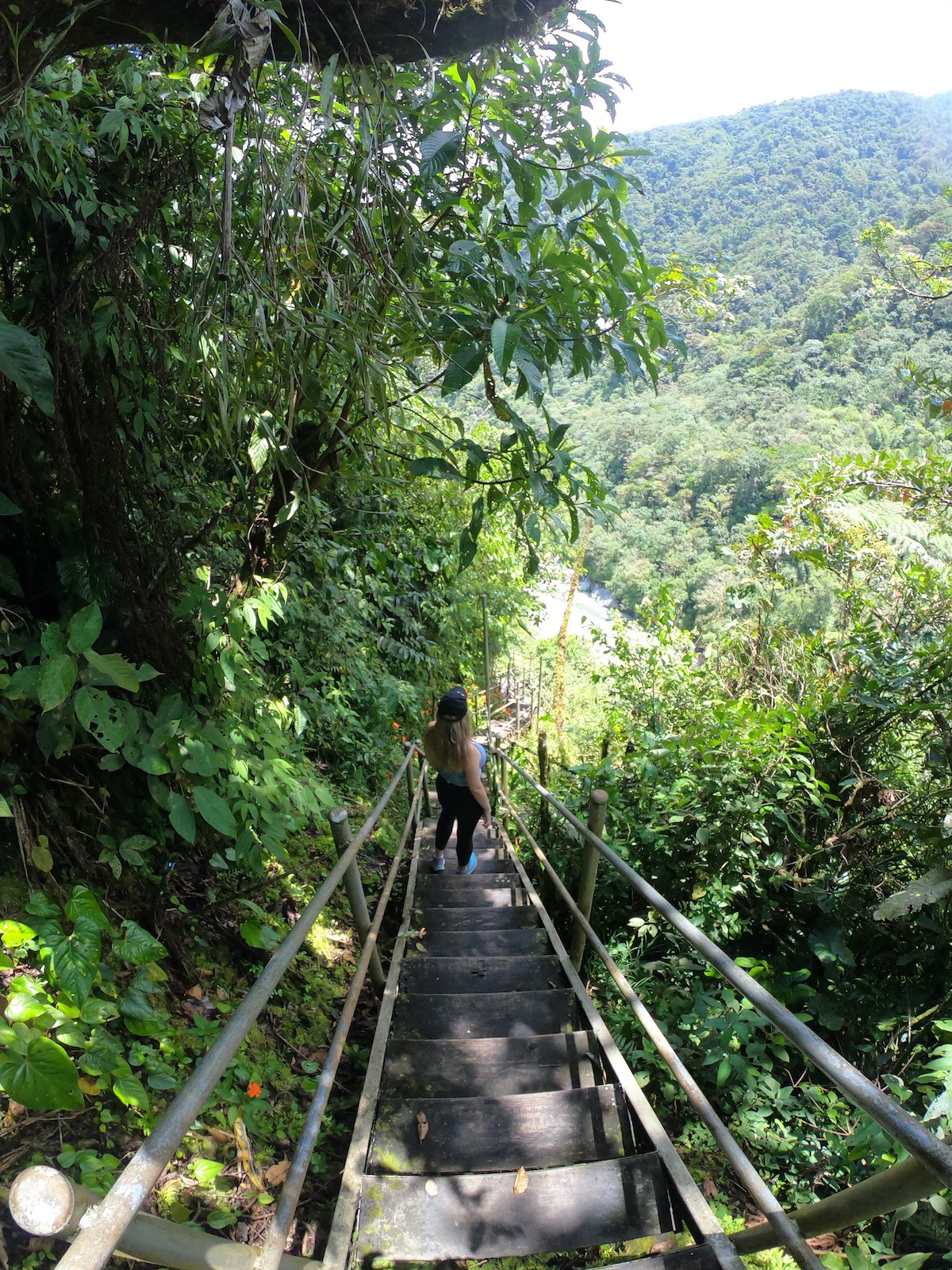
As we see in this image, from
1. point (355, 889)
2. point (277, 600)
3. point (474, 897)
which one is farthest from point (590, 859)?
point (277, 600)

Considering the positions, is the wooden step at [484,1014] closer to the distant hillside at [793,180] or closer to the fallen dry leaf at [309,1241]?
the fallen dry leaf at [309,1241]

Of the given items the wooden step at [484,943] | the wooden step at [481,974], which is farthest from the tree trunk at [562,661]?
the wooden step at [481,974]

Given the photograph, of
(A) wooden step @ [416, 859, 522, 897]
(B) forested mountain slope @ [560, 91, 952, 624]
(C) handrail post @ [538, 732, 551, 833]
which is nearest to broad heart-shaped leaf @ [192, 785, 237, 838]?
(A) wooden step @ [416, 859, 522, 897]

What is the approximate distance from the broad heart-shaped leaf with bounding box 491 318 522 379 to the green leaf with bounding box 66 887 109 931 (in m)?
1.68

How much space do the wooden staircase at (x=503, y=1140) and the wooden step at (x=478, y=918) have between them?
0.64 m

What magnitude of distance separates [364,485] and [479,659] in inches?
283

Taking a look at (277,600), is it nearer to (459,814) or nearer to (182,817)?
(182,817)

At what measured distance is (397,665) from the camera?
770cm

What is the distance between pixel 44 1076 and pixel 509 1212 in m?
1.06

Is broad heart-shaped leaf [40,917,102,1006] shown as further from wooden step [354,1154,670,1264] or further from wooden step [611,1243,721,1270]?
wooden step [611,1243,721,1270]

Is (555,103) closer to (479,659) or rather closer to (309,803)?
(309,803)

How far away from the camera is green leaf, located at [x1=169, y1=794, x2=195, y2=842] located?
2.00 m

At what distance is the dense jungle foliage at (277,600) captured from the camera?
1.81m

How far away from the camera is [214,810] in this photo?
80.3 inches
